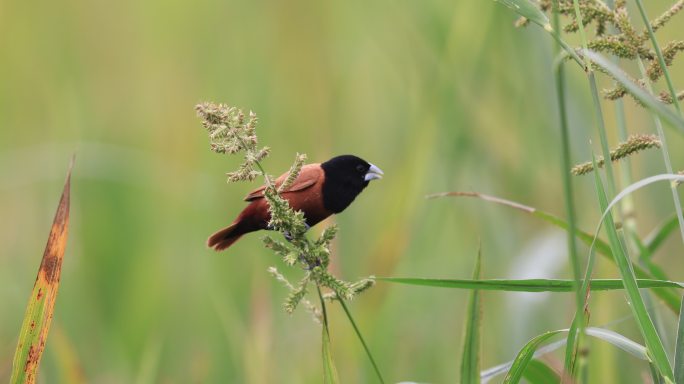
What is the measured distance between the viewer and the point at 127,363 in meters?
3.22

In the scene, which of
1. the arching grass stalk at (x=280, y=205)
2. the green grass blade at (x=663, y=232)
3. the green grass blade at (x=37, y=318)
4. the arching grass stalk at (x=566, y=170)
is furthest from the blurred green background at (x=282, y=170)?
the arching grass stalk at (x=566, y=170)

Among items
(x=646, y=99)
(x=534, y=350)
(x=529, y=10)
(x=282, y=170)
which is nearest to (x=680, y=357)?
(x=534, y=350)

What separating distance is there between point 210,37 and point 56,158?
4.40ft

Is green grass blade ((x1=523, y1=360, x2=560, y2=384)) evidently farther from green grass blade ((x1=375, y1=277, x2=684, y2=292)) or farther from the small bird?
the small bird

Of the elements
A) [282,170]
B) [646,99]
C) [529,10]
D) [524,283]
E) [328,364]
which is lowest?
[328,364]

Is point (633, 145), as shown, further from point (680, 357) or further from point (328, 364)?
point (328, 364)

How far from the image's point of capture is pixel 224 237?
1.81 m

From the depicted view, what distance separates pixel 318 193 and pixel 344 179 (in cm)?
7

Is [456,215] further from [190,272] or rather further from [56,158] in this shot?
[56,158]

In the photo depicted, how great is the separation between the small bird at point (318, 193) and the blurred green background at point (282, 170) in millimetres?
736

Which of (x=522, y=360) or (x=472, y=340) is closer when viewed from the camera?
(x=522, y=360)

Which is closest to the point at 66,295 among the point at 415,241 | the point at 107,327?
the point at 107,327

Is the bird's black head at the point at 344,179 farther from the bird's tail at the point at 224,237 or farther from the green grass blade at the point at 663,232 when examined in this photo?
the green grass blade at the point at 663,232

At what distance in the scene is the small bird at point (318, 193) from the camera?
167 centimetres
